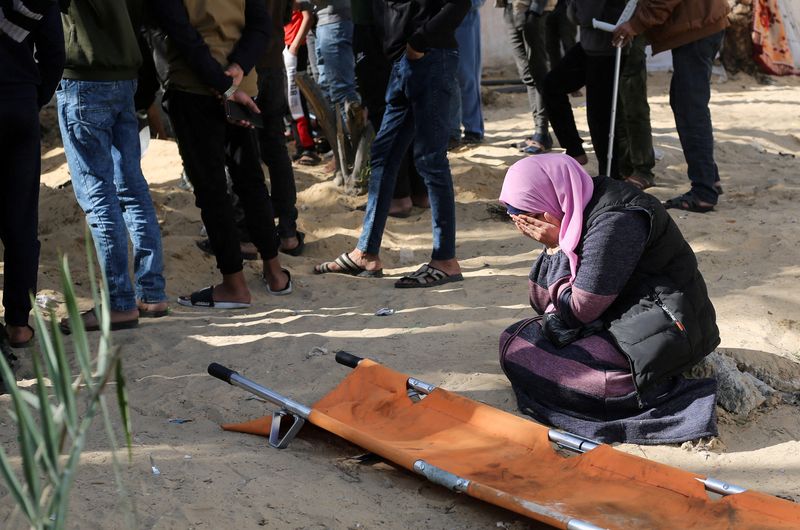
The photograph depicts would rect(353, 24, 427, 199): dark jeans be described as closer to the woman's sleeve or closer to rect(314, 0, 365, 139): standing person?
rect(314, 0, 365, 139): standing person

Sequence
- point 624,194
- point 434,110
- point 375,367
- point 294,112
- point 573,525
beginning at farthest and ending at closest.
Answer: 1. point 294,112
2. point 434,110
3. point 375,367
4. point 624,194
5. point 573,525

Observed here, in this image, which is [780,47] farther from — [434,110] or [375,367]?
[375,367]

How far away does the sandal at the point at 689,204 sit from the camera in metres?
6.04

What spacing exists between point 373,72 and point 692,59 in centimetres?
200

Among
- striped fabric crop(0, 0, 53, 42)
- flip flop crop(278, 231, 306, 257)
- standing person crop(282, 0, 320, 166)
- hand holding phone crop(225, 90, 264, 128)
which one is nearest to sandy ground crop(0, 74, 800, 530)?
flip flop crop(278, 231, 306, 257)

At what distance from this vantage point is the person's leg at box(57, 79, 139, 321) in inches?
165

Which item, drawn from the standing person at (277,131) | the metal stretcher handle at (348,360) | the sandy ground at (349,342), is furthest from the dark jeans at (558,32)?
the metal stretcher handle at (348,360)

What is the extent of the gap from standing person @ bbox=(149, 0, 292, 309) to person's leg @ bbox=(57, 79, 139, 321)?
35cm

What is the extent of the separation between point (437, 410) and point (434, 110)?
73.7 inches

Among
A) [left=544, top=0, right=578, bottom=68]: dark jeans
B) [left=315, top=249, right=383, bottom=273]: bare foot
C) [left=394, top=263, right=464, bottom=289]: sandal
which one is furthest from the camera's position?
[left=544, top=0, right=578, bottom=68]: dark jeans

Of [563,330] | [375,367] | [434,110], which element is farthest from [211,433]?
[434,110]

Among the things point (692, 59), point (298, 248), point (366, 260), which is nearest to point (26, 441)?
point (366, 260)

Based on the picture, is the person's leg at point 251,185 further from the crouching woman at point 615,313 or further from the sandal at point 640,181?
the sandal at point 640,181

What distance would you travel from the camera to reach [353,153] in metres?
7.04
